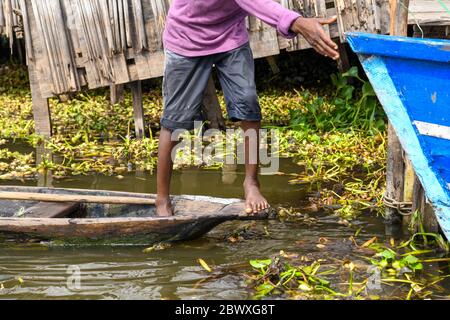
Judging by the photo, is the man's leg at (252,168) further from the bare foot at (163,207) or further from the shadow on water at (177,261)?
the bare foot at (163,207)

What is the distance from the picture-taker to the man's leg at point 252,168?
4.48 metres

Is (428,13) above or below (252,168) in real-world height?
above

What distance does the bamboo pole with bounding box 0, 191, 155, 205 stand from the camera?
4719 millimetres

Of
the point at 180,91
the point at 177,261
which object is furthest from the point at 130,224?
the point at 180,91

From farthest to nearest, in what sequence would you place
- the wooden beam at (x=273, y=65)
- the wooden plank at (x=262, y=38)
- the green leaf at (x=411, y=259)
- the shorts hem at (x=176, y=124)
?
1. the wooden beam at (x=273, y=65)
2. the wooden plank at (x=262, y=38)
3. the shorts hem at (x=176, y=124)
4. the green leaf at (x=411, y=259)

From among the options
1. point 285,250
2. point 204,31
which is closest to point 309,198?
point 285,250

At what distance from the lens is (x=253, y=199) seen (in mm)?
4512

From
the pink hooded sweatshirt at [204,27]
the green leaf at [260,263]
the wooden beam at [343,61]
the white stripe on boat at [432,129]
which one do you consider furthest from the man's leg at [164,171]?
the wooden beam at [343,61]

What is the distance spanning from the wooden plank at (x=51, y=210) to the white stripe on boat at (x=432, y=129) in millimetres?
2161

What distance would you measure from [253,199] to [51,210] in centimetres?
124

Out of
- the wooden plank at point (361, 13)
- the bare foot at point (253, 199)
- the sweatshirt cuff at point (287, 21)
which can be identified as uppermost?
the wooden plank at point (361, 13)

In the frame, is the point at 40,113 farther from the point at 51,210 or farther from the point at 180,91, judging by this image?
the point at 180,91

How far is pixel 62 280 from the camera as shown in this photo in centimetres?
406

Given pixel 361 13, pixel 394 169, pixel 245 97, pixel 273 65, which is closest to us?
pixel 245 97
